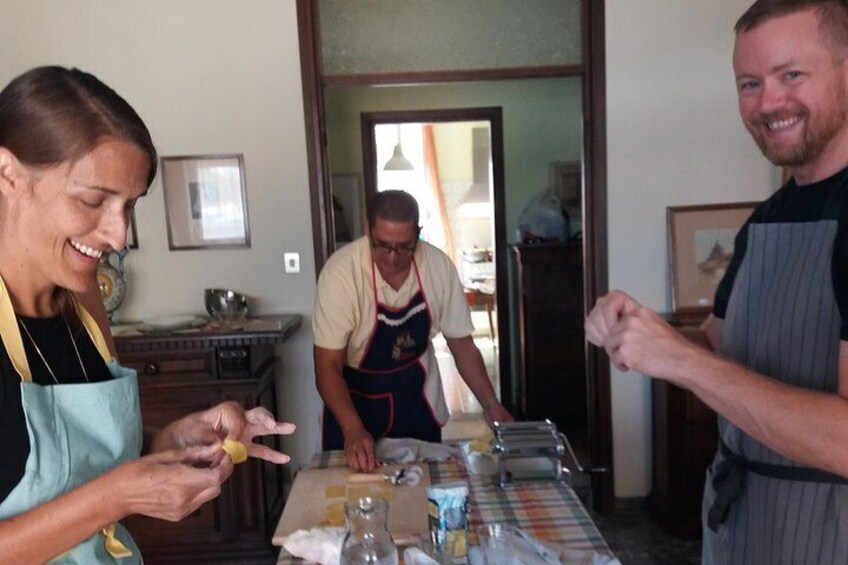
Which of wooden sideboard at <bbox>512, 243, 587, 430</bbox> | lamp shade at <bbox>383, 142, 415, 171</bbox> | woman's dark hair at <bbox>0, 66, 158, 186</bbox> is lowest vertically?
wooden sideboard at <bbox>512, 243, 587, 430</bbox>

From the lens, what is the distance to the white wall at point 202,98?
2.94m

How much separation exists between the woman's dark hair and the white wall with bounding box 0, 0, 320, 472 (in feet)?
6.84

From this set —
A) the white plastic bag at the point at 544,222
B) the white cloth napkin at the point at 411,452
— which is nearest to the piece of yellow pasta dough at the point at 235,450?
the white cloth napkin at the point at 411,452

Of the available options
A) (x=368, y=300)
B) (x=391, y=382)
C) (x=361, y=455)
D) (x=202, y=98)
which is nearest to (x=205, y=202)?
(x=202, y=98)

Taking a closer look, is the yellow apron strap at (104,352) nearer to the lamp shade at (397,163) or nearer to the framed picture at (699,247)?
the framed picture at (699,247)

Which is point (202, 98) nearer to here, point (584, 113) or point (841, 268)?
point (584, 113)

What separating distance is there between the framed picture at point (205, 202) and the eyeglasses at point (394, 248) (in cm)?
117

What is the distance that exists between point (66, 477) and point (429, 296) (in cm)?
138

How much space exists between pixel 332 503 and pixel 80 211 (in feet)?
2.81

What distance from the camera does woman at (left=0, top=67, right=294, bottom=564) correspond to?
86 centimetres

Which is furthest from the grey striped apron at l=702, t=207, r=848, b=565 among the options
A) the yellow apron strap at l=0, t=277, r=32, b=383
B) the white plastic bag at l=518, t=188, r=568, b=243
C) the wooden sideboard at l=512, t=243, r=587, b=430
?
the white plastic bag at l=518, t=188, r=568, b=243

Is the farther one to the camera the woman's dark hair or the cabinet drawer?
the cabinet drawer

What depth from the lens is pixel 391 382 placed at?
2168 mm

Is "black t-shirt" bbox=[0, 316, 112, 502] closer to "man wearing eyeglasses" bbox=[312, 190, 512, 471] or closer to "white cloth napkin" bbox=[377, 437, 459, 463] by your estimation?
"white cloth napkin" bbox=[377, 437, 459, 463]
